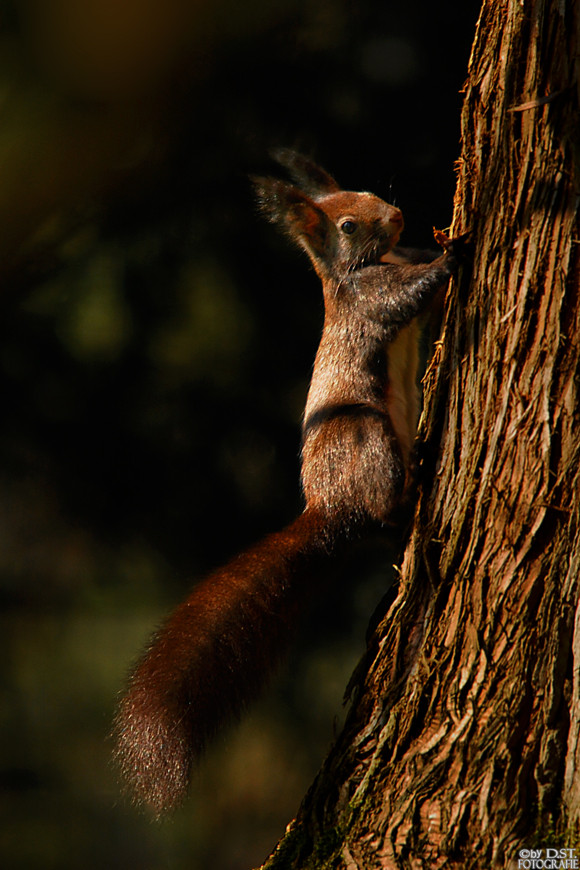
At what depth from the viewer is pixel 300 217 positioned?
3.29 metres

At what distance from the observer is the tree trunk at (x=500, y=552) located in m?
1.90

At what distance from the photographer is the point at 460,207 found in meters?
2.22

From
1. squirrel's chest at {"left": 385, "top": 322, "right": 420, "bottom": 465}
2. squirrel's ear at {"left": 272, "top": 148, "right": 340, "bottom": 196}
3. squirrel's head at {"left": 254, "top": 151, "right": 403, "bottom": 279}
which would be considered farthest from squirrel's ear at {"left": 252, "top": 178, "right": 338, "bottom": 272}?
squirrel's chest at {"left": 385, "top": 322, "right": 420, "bottom": 465}

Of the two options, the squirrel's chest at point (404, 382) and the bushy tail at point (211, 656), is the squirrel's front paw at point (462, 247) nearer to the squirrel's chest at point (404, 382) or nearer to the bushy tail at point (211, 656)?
the squirrel's chest at point (404, 382)

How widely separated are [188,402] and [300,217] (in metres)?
1.79

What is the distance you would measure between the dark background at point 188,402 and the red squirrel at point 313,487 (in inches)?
30.7

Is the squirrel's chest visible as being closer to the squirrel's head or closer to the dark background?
the squirrel's head

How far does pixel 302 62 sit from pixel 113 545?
2.93 metres

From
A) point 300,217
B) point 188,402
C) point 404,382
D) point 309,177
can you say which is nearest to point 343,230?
point 300,217

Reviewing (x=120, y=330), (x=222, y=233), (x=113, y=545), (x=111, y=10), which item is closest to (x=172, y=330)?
(x=120, y=330)

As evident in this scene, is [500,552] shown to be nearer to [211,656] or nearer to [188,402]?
[211,656]

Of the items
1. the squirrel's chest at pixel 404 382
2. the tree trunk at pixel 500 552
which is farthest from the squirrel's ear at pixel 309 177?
the tree trunk at pixel 500 552

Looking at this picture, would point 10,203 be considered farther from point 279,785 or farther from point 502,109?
point 279,785

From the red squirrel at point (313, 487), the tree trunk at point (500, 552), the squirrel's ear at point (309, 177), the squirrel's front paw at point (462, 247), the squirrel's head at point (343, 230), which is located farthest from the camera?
the squirrel's ear at point (309, 177)
